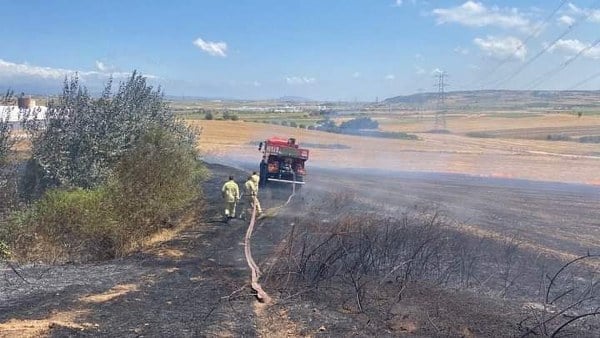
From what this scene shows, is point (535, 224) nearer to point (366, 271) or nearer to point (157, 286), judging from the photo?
point (366, 271)

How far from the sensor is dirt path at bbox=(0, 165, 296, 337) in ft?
34.8

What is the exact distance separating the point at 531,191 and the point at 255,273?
28026mm

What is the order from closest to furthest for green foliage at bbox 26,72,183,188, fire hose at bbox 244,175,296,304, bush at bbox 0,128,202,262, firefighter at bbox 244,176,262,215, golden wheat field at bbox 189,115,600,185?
fire hose at bbox 244,175,296,304 → bush at bbox 0,128,202,262 → green foliage at bbox 26,72,183,188 → firefighter at bbox 244,176,262,215 → golden wheat field at bbox 189,115,600,185

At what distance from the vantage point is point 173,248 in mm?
18859

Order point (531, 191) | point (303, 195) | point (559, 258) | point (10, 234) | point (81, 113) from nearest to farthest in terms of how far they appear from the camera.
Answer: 1. point (10, 234)
2. point (559, 258)
3. point (81, 113)
4. point (303, 195)
5. point (531, 191)

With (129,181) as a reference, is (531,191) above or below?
below

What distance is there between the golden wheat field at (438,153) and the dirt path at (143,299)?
92.8 ft

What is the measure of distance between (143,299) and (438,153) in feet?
189

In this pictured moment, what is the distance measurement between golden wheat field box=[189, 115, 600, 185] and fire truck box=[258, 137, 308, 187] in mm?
11713

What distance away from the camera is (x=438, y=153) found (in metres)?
67.4

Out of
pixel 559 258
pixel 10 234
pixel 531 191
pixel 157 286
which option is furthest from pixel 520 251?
pixel 531 191

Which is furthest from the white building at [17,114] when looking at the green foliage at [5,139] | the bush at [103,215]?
the bush at [103,215]

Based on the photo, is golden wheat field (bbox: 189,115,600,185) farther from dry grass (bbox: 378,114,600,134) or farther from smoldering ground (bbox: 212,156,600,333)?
dry grass (bbox: 378,114,600,134)

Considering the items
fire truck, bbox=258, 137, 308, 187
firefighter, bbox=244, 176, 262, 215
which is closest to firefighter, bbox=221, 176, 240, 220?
firefighter, bbox=244, 176, 262, 215
